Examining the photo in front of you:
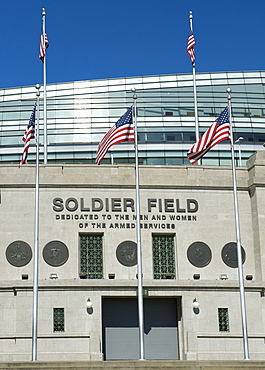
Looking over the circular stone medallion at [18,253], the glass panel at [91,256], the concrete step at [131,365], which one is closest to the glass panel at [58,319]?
the glass panel at [91,256]

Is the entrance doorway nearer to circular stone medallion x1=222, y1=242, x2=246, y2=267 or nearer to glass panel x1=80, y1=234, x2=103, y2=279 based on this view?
glass panel x1=80, y1=234, x2=103, y2=279

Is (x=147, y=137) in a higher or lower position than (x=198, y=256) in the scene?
higher

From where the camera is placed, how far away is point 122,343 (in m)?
36.3

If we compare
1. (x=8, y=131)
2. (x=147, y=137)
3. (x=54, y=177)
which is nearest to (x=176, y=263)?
(x=54, y=177)

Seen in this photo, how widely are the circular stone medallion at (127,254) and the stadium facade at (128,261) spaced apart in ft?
0.17

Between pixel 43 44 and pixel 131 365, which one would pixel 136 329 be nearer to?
pixel 131 365

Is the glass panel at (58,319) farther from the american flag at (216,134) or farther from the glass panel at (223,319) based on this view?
the american flag at (216,134)

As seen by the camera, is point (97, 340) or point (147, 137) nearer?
point (97, 340)

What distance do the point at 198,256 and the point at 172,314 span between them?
3435mm

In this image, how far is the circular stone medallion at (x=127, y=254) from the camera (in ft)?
125

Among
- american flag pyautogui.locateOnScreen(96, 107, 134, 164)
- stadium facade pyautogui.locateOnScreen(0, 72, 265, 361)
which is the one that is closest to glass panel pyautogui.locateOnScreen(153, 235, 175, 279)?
stadium facade pyautogui.locateOnScreen(0, 72, 265, 361)

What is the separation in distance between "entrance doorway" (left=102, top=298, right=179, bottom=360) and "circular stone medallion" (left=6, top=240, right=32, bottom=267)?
4635mm

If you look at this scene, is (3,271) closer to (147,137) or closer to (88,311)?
(88,311)

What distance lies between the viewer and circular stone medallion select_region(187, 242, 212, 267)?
126ft
